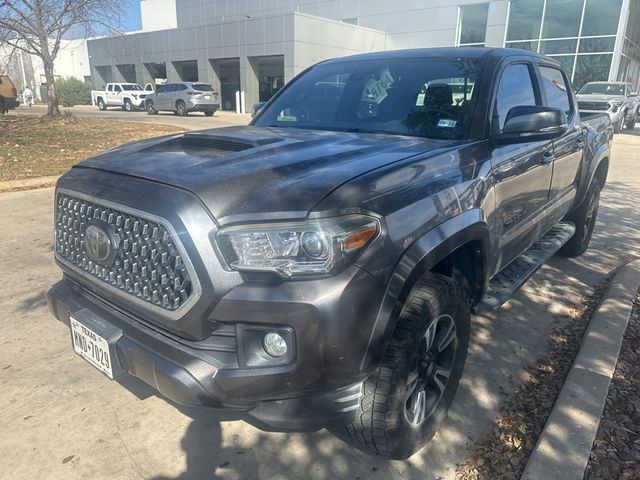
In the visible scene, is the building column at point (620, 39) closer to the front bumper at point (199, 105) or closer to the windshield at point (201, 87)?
the front bumper at point (199, 105)

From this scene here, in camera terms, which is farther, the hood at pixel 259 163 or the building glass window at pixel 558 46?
the building glass window at pixel 558 46

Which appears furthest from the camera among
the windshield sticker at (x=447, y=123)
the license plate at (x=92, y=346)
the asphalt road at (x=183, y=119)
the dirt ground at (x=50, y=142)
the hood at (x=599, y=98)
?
the asphalt road at (x=183, y=119)

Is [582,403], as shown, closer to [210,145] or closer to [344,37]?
[210,145]

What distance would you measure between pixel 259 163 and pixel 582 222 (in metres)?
4.03

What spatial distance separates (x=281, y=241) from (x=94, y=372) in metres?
1.87

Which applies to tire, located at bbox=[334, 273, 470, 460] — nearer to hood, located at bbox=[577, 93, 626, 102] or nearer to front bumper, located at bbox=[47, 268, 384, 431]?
front bumper, located at bbox=[47, 268, 384, 431]

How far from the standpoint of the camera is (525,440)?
248cm

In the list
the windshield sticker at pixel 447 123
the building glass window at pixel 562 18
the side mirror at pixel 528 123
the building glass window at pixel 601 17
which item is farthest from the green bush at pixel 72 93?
the side mirror at pixel 528 123

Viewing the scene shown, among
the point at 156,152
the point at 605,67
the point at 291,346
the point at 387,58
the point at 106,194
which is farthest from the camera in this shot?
the point at 605,67

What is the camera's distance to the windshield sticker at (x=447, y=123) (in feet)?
9.43

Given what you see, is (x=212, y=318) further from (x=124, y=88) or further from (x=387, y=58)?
(x=124, y=88)

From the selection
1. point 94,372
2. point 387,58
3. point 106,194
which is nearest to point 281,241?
point 106,194

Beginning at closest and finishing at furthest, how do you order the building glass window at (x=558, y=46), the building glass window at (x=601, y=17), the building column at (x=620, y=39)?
1. the building column at (x=620, y=39)
2. the building glass window at (x=601, y=17)
3. the building glass window at (x=558, y=46)

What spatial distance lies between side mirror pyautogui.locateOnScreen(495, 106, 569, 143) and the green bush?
44.5m
